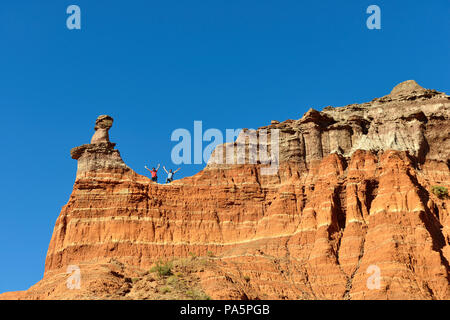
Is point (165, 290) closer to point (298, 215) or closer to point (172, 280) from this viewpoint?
point (172, 280)

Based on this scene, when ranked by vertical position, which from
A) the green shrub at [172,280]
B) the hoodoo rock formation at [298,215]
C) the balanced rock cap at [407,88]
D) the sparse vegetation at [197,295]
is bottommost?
the sparse vegetation at [197,295]

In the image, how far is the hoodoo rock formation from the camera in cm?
8475

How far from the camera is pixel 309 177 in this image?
10081 cm

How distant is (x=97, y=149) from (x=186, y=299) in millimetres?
31635

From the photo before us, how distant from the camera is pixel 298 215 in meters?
97.1

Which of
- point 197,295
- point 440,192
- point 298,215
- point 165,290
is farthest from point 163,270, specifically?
point 440,192

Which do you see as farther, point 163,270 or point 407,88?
point 407,88

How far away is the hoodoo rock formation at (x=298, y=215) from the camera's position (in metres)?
84.8

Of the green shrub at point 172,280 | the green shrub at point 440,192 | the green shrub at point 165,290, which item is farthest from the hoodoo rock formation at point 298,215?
the green shrub at point 165,290

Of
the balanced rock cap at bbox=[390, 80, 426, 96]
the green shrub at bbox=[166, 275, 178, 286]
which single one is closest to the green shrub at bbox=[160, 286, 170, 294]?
the green shrub at bbox=[166, 275, 178, 286]

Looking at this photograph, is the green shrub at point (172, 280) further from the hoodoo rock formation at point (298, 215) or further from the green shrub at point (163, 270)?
the hoodoo rock formation at point (298, 215)
